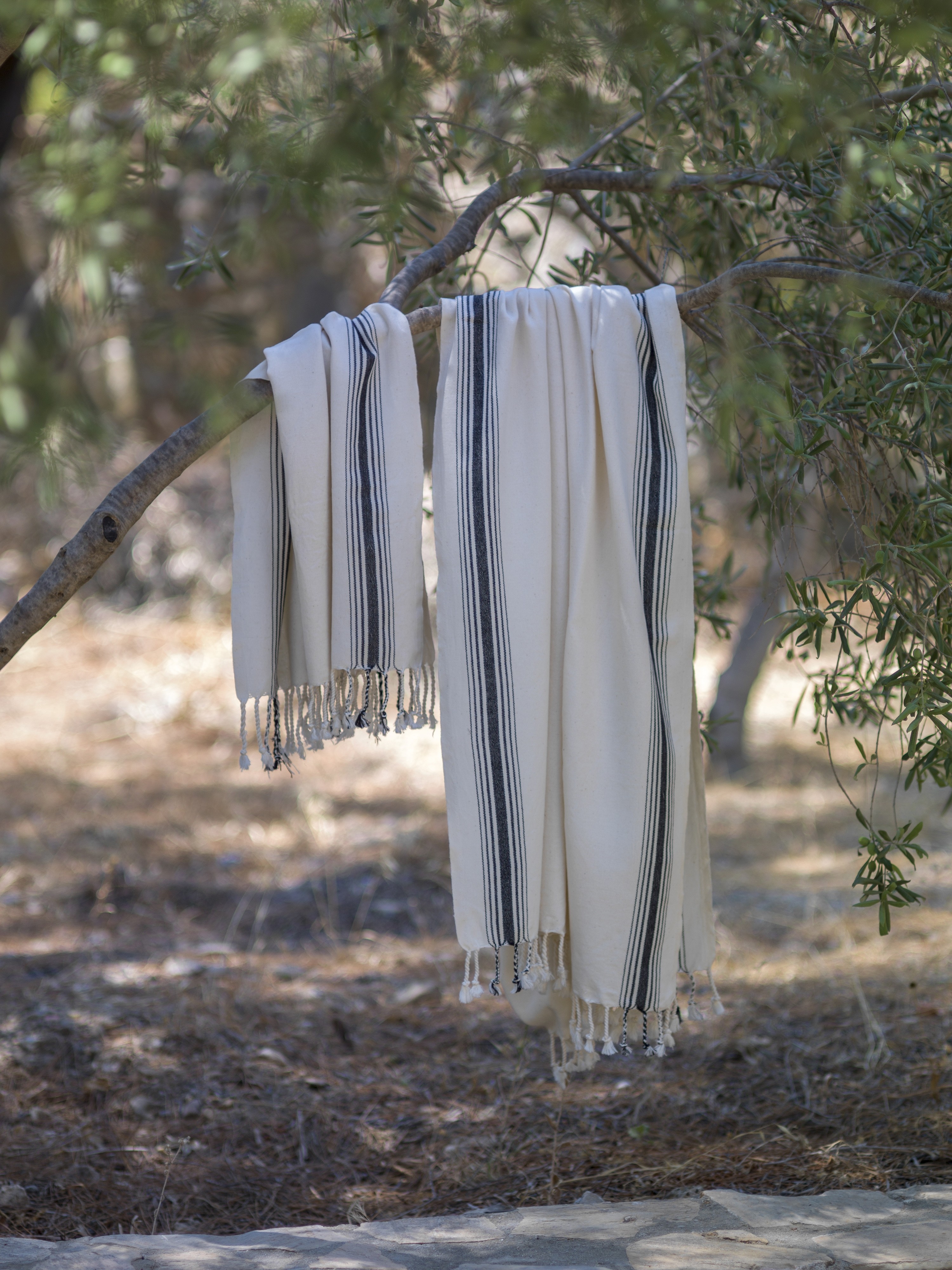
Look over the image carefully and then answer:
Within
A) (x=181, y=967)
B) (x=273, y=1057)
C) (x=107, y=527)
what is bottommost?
(x=273, y=1057)

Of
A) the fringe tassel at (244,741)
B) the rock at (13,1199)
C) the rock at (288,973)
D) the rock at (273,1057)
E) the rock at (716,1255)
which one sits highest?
the fringe tassel at (244,741)

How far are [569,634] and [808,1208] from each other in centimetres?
111

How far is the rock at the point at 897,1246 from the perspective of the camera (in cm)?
173

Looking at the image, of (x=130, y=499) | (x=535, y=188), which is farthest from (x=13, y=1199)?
(x=535, y=188)

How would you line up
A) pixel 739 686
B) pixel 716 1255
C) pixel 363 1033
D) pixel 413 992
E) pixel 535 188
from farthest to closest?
pixel 739 686
pixel 413 992
pixel 363 1033
pixel 535 188
pixel 716 1255

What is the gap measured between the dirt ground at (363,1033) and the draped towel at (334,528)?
105 centimetres

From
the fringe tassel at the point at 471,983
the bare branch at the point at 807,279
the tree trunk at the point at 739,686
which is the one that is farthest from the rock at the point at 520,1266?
the tree trunk at the point at 739,686

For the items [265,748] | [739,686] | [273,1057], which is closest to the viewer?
[265,748]

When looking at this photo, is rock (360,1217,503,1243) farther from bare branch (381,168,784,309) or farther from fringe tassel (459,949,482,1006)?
bare branch (381,168,784,309)

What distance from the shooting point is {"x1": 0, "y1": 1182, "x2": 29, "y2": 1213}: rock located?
2.21 meters

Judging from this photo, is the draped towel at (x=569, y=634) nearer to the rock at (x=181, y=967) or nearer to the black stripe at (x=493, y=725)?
the black stripe at (x=493, y=725)

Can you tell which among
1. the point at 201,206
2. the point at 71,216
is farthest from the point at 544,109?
the point at 201,206

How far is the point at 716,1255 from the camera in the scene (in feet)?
5.90

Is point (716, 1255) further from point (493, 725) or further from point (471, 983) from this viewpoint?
point (493, 725)
